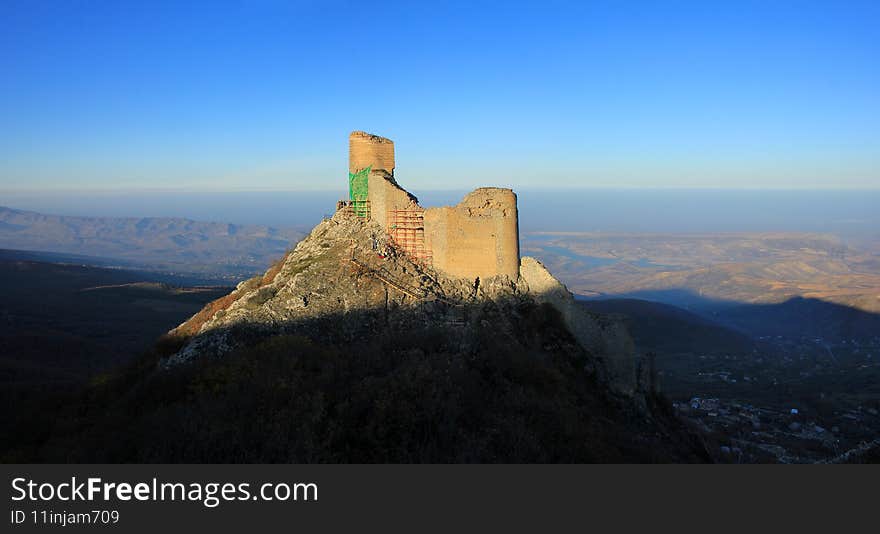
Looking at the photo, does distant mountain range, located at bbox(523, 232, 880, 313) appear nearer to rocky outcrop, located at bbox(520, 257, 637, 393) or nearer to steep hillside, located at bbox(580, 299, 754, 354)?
steep hillside, located at bbox(580, 299, 754, 354)

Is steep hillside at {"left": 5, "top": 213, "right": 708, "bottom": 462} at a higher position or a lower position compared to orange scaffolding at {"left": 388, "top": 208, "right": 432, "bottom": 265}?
lower

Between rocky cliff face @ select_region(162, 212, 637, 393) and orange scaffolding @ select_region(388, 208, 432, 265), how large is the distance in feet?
0.95

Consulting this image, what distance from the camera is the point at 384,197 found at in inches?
680

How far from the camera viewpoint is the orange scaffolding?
1684 cm

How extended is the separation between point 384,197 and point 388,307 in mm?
3926

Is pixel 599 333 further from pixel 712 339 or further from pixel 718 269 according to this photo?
pixel 718 269

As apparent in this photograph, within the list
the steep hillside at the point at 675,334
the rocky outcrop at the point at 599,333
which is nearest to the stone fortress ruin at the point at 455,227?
the rocky outcrop at the point at 599,333

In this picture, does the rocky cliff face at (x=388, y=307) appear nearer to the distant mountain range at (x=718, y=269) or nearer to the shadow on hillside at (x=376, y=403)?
the shadow on hillside at (x=376, y=403)

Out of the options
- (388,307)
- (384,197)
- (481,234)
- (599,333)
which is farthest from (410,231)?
(599,333)

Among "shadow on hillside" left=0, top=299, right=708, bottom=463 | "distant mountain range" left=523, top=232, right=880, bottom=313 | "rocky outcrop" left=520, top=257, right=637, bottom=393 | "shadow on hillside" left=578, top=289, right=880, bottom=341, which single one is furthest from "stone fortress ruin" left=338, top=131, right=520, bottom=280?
"distant mountain range" left=523, top=232, right=880, bottom=313

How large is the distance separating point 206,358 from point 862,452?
19.3 metres

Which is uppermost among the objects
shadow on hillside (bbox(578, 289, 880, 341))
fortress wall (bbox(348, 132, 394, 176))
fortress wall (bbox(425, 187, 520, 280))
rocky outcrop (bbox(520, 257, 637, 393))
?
fortress wall (bbox(348, 132, 394, 176))

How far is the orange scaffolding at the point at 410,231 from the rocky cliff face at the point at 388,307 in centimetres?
29

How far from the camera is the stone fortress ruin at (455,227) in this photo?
15625 mm
